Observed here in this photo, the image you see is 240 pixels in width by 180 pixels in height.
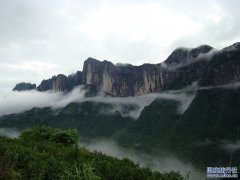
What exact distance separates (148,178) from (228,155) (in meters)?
161

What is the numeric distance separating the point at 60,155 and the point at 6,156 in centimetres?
428

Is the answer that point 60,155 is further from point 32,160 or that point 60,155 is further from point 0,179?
point 0,179

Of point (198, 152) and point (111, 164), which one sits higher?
point (111, 164)

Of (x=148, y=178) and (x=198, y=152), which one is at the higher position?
Answer: (x=148, y=178)

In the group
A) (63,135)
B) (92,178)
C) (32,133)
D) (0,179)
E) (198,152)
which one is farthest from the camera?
(198,152)

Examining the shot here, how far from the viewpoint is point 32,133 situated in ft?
140

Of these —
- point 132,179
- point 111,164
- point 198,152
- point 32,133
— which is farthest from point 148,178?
point 198,152

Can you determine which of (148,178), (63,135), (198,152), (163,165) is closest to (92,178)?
(148,178)

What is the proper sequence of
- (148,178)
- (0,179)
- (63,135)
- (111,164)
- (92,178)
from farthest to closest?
(63,135)
(111,164)
(148,178)
(0,179)
(92,178)

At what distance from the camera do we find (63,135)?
36.9 metres

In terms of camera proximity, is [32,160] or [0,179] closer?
[0,179]

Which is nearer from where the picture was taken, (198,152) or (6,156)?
(6,156)

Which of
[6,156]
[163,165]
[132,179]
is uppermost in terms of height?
[6,156]

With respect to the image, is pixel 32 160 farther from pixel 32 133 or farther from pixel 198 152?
pixel 198 152
